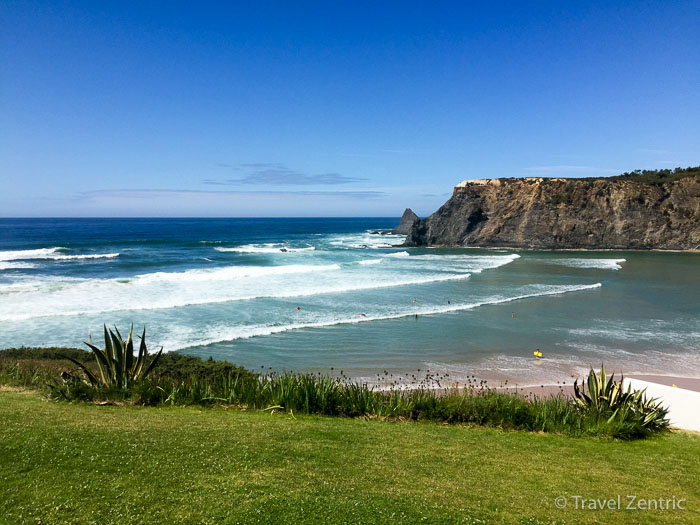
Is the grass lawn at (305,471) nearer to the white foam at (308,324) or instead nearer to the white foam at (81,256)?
the white foam at (308,324)

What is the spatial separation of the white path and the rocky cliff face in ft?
183

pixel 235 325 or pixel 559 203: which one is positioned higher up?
pixel 559 203

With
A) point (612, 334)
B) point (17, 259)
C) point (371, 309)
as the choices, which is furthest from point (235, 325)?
point (17, 259)

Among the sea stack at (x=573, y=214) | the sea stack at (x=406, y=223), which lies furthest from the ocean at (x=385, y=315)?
the sea stack at (x=406, y=223)

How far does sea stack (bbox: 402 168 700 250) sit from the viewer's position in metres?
59.5

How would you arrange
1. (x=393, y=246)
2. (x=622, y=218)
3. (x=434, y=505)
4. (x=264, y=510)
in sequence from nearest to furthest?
(x=264, y=510), (x=434, y=505), (x=622, y=218), (x=393, y=246)

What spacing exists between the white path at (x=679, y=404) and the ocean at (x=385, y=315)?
3182mm

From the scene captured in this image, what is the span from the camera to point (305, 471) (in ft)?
18.4

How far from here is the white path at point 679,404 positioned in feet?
32.0

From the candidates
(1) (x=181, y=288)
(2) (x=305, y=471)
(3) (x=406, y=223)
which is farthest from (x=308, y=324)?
(3) (x=406, y=223)

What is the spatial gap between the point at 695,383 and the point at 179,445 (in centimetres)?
1436

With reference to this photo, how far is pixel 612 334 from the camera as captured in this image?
755 inches

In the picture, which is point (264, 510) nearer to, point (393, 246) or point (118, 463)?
point (118, 463)

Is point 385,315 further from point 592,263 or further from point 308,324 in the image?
point 592,263
